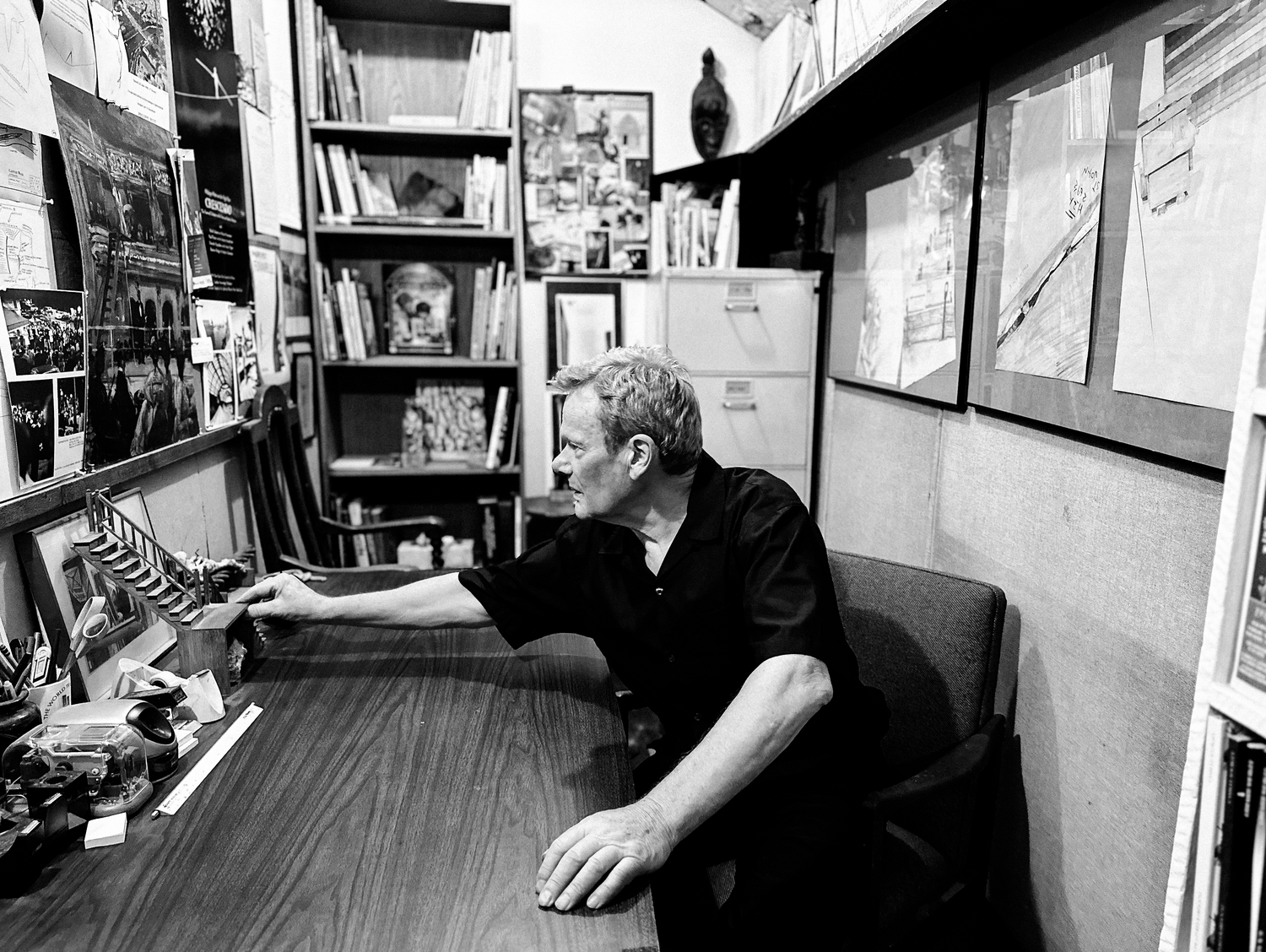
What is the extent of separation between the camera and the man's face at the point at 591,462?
1396 millimetres

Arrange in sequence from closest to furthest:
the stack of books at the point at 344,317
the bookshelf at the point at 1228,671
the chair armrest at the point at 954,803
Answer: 1. the bookshelf at the point at 1228,671
2. the chair armrest at the point at 954,803
3. the stack of books at the point at 344,317

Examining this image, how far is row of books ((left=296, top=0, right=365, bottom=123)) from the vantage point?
2.85 m

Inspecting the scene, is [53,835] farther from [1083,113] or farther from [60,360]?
[1083,113]

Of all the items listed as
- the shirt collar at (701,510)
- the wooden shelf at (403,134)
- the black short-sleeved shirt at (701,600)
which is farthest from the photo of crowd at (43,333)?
the wooden shelf at (403,134)

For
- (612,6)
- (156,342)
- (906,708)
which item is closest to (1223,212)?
(906,708)

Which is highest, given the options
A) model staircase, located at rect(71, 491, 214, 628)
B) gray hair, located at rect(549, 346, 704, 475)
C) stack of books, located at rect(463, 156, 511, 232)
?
stack of books, located at rect(463, 156, 511, 232)

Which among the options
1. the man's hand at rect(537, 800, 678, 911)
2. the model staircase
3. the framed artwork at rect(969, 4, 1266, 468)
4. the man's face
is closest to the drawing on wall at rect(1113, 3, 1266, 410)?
the framed artwork at rect(969, 4, 1266, 468)

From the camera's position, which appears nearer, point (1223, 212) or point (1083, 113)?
point (1223, 212)

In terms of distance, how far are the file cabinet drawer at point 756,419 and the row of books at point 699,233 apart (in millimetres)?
→ 490

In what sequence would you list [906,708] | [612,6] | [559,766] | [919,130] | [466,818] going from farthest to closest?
[612,6] < [919,130] < [906,708] < [559,766] < [466,818]

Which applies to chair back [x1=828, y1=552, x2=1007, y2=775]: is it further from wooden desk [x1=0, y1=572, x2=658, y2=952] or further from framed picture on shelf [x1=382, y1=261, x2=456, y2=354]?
framed picture on shelf [x1=382, y1=261, x2=456, y2=354]

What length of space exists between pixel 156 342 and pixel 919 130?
188 centimetres

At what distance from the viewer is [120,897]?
0.87 m

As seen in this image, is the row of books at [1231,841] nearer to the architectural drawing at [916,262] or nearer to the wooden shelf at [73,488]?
the architectural drawing at [916,262]
